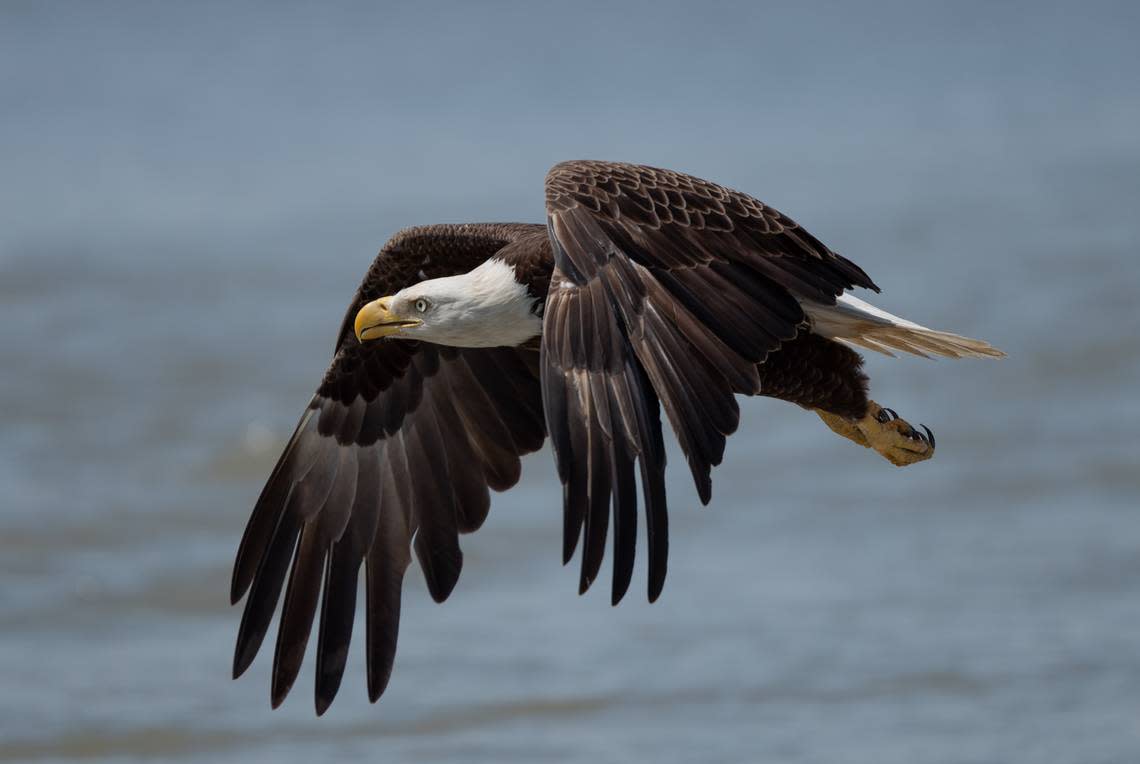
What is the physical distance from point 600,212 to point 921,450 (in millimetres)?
2117

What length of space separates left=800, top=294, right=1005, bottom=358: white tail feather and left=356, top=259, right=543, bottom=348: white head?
0.95m

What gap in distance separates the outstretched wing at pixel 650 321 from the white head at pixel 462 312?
54cm

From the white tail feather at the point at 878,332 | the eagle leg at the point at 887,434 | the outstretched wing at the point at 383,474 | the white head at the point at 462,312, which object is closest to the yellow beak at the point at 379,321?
the white head at the point at 462,312

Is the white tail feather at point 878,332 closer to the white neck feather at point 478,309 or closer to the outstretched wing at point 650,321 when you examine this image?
the outstretched wing at point 650,321

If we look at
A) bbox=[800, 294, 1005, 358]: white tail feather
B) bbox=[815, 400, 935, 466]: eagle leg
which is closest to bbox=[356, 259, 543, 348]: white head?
bbox=[800, 294, 1005, 358]: white tail feather

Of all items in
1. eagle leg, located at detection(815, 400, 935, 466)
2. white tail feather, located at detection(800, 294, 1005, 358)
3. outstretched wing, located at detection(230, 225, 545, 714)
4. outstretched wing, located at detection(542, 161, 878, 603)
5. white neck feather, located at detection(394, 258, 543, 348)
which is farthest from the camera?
eagle leg, located at detection(815, 400, 935, 466)

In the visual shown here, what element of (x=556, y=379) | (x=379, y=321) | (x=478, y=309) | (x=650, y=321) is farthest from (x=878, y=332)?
(x=556, y=379)

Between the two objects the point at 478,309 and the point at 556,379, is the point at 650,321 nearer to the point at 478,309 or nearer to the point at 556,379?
the point at 556,379

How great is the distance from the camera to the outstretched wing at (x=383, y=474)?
7.45m

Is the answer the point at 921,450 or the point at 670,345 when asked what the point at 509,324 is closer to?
the point at 670,345

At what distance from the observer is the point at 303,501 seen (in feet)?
25.4

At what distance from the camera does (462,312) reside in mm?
7016

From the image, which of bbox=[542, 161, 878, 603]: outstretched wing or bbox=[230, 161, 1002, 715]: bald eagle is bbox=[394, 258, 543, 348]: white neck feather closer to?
bbox=[230, 161, 1002, 715]: bald eagle

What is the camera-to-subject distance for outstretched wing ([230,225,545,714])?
7449 mm
